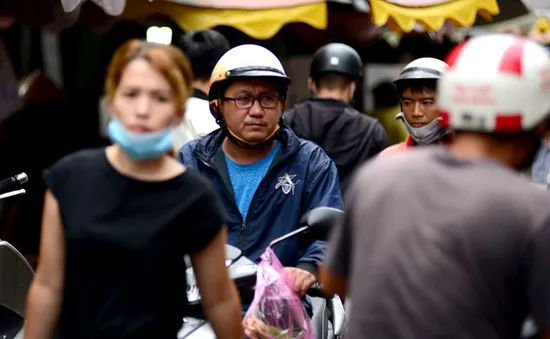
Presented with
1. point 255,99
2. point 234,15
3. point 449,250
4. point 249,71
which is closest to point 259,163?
point 255,99

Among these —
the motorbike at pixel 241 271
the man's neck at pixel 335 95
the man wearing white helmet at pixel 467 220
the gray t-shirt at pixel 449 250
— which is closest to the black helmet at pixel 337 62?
the man's neck at pixel 335 95

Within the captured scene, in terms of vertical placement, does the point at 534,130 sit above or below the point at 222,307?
above

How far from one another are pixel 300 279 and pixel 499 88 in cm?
181

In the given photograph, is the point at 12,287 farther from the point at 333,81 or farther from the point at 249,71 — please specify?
the point at 333,81

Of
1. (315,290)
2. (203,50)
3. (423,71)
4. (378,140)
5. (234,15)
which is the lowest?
(315,290)

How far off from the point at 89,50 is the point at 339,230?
951 centimetres

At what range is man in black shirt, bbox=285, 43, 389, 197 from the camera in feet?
24.8

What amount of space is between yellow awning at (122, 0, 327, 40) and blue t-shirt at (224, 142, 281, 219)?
3869mm

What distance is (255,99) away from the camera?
5.25 m

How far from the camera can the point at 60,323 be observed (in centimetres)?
362

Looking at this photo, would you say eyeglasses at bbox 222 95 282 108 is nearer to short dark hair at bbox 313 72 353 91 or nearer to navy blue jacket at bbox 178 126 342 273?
navy blue jacket at bbox 178 126 342 273

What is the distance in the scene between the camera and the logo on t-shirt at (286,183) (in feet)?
16.6

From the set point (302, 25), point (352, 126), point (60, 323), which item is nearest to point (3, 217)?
point (352, 126)

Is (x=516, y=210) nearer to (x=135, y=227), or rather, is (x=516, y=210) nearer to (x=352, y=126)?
(x=135, y=227)
